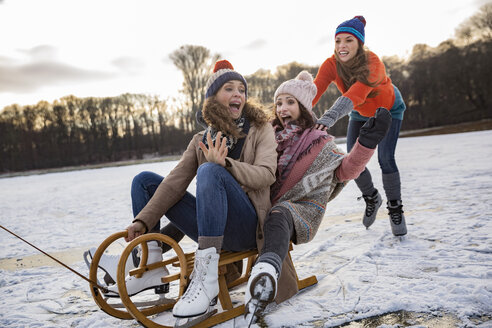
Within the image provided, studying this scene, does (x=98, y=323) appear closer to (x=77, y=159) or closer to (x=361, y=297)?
(x=361, y=297)

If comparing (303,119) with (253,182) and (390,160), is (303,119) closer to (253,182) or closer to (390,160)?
(253,182)

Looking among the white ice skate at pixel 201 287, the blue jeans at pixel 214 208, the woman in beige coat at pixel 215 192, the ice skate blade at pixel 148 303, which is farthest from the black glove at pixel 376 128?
the ice skate blade at pixel 148 303

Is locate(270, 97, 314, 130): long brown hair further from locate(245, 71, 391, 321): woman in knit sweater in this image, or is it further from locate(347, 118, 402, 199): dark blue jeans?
locate(347, 118, 402, 199): dark blue jeans

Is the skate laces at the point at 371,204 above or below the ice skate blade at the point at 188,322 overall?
above

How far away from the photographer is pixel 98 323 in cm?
193

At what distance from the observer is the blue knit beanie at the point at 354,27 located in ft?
8.52

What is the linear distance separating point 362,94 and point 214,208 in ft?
4.87

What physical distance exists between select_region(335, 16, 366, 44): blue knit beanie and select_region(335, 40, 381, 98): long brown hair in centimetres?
5

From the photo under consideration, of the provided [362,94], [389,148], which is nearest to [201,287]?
[362,94]

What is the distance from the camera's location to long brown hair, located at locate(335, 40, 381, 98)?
100 inches

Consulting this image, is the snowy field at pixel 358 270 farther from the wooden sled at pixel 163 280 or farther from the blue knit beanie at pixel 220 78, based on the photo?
the blue knit beanie at pixel 220 78

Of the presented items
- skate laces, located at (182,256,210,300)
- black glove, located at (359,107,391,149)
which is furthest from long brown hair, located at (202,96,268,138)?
skate laces, located at (182,256,210,300)

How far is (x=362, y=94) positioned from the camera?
256 cm

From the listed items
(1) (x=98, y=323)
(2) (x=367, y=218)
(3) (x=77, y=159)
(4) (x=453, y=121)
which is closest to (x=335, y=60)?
(2) (x=367, y=218)
